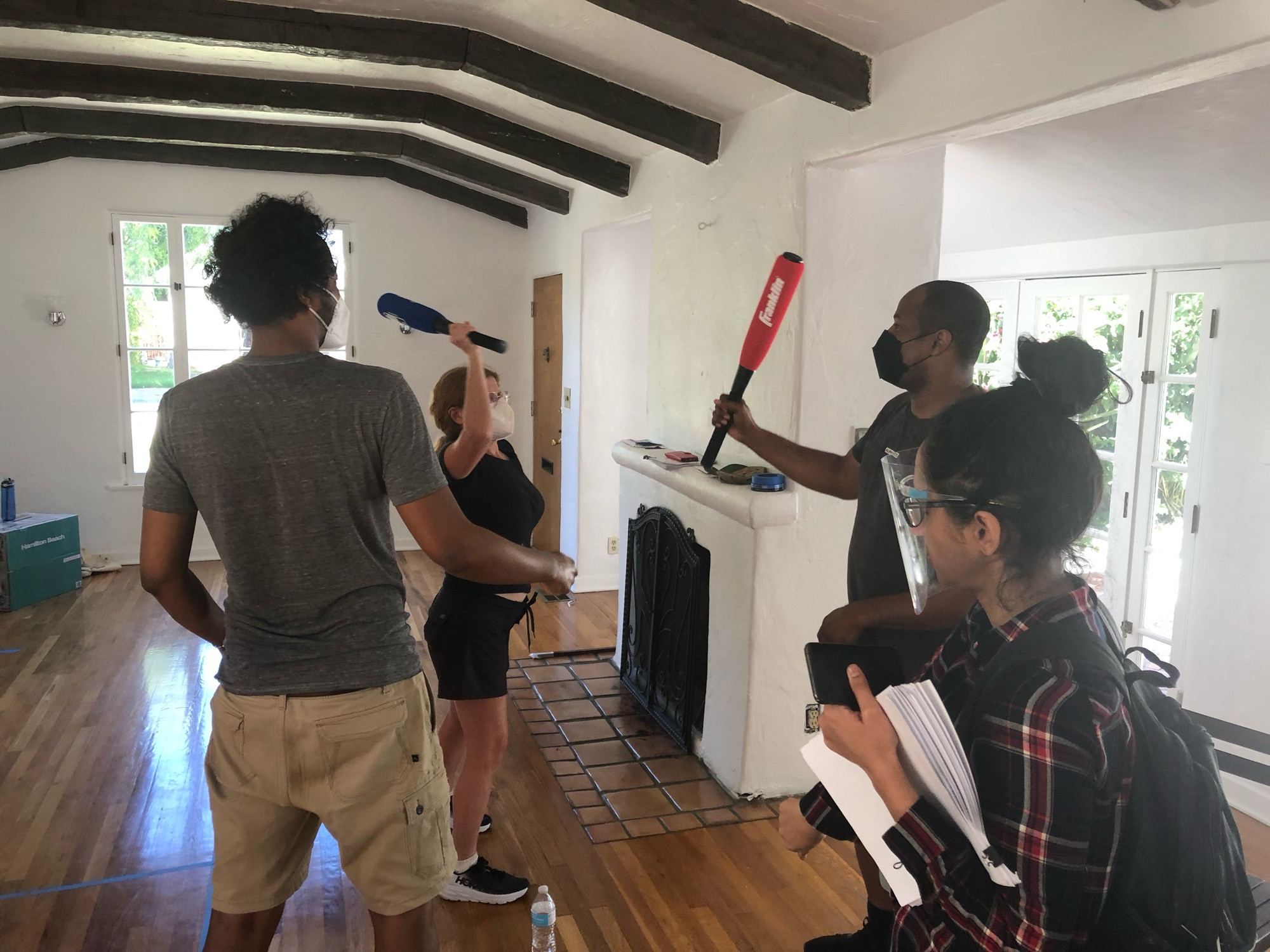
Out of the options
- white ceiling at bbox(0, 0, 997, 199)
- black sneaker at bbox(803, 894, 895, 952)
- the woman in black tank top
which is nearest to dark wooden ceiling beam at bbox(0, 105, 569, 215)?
white ceiling at bbox(0, 0, 997, 199)

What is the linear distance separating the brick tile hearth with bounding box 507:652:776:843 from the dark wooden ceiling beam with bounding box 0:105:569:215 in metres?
2.84

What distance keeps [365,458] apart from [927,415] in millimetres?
1186

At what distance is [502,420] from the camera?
2580 mm

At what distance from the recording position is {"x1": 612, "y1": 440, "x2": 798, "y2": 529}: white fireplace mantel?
9.61 ft

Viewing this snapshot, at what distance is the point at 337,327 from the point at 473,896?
1656 mm

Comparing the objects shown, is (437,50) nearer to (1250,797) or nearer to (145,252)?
(145,252)

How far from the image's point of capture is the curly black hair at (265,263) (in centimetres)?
151

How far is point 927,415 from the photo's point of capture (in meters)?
2.04

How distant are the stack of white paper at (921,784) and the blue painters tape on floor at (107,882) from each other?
2127 millimetres

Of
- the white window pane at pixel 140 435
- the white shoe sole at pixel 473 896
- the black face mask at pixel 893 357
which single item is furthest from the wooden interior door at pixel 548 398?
the black face mask at pixel 893 357

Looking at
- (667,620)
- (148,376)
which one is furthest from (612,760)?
(148,376)

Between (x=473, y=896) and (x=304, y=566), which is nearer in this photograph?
(x=304, y=566)

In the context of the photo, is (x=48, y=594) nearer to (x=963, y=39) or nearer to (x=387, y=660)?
(x=387, y=660)

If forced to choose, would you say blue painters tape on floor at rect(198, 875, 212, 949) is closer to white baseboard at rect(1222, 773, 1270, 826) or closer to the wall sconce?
white baseboard at rect(1222, 773, 1270, 826)
